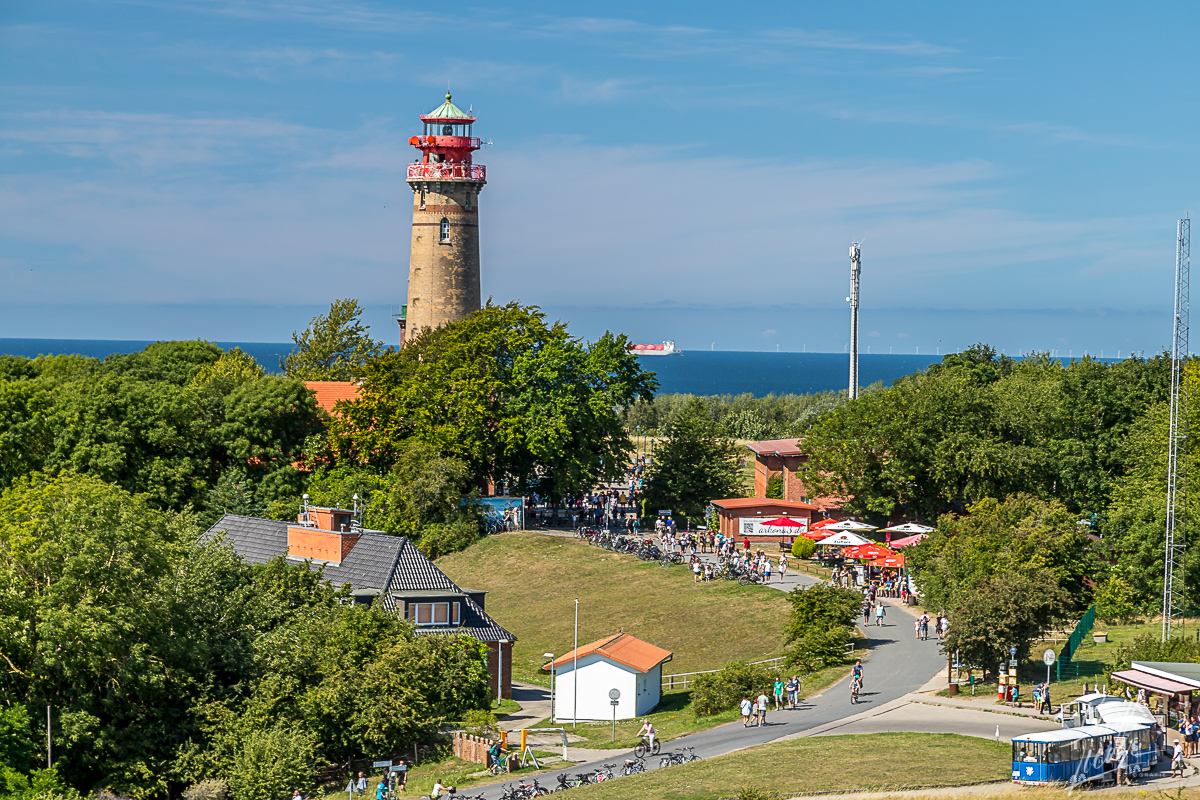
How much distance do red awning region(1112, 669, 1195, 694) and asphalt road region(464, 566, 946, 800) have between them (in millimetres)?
6639

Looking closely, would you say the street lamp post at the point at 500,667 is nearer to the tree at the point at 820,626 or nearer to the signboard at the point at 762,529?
the tree at the point at 820,626

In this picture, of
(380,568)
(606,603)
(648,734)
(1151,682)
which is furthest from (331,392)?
(1151,682)

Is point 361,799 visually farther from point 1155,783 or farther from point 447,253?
point 447,253

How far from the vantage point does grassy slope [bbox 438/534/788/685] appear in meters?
45.2

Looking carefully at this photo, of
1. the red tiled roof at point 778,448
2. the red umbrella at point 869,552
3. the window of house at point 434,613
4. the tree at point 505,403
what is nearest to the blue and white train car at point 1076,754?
the window of house at point 434,613

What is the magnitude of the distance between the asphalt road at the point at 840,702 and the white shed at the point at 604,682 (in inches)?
152

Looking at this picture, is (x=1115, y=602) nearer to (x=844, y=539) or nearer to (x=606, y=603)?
(x=844, y=539)

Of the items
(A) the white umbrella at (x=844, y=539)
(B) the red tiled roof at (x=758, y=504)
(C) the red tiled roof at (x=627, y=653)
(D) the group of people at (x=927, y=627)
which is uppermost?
(B) the red tiled roof at (x=758, y=504)

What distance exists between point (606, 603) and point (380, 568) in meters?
10.3

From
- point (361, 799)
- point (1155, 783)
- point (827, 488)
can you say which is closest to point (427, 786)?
point (361, 799)

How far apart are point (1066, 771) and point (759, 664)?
14.8 meters

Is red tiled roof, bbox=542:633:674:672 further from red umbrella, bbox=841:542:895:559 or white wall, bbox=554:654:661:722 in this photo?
red umbrella, bbox=841:542:895:559

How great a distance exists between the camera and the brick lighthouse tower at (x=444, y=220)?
71125 millimetres

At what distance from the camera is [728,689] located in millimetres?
37500
